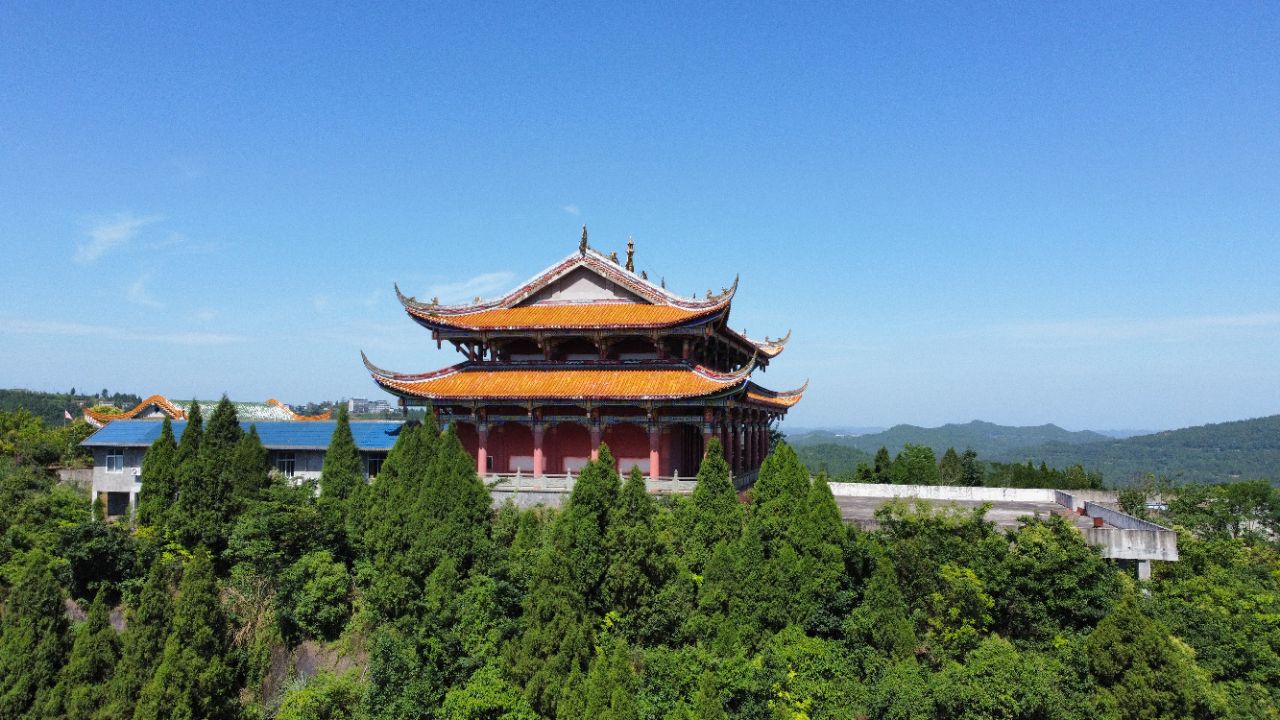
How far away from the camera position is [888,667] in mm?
18094

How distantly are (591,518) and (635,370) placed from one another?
39.5 feet

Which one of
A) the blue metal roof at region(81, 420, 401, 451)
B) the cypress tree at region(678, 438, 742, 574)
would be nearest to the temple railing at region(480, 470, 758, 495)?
the cypress tree at region(678, 438, 742, 574)

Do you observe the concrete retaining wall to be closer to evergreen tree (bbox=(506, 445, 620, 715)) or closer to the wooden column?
evergreen tree (bbox=(506, 445, 620, 715))

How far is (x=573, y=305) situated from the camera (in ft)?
110

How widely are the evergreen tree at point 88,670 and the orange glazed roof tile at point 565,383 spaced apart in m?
13.1

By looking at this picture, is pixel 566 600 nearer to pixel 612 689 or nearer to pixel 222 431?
pixel 612 689

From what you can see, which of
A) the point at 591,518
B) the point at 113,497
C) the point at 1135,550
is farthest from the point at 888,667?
the point at 113,497

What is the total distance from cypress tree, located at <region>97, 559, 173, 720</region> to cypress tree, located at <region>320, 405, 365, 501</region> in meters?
5.27

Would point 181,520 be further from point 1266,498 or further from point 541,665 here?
point 1266,498

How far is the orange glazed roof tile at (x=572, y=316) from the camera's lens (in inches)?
1195

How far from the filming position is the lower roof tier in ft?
94.1

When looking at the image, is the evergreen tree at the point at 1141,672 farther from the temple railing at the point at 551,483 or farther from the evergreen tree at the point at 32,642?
the evergreen tree at the point at 32,642

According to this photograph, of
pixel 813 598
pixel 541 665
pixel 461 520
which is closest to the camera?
pixel 541 665

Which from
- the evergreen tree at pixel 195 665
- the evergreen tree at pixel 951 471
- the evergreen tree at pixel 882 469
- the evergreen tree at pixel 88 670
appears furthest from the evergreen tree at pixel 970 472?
the evergreen tree at pixel 88 670
